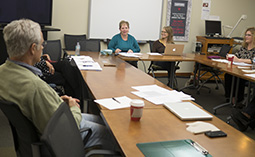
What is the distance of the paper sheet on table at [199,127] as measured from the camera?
70.2 inches

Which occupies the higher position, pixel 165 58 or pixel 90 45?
pixel 90 45

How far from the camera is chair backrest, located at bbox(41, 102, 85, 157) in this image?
111 centimetres

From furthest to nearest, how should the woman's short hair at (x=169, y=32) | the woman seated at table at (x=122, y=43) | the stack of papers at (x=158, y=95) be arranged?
the woman's short hair at (x=169, y=32) → the woman seated at table at (x=122, y=43) → the stack of papers at (x=158, y=95)

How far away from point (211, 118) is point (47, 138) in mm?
1254

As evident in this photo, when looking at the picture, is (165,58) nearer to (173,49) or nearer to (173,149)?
(173,49)

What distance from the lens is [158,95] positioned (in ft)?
8.16

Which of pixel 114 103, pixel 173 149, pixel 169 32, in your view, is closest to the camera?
pixel 173 149

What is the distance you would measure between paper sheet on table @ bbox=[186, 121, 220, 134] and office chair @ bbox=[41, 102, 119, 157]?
692 mm

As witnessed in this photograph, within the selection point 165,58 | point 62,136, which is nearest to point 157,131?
point 62,136

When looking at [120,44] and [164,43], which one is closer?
[120,44]

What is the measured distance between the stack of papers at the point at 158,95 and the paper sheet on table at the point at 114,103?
19 centimetres

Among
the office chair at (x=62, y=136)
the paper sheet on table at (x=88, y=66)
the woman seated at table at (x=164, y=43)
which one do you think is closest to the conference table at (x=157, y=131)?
the office chair at (x=62, y=136)

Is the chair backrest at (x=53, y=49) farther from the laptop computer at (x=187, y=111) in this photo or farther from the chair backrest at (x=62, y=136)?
the chair backrest at (x=62, y=136)

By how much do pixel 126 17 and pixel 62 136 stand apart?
552cm
